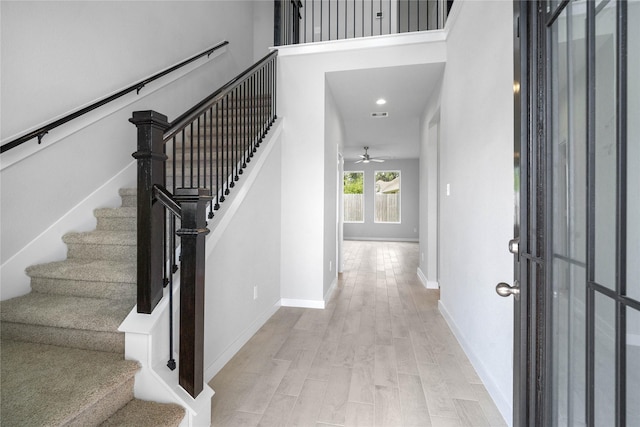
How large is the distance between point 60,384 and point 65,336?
410 millimetres

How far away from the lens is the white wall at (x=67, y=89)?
6.40 ft

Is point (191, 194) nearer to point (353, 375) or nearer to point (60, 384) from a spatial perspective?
point (60, 384)

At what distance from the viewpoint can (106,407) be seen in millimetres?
1276

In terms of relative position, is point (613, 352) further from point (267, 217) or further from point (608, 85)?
point (267, 217)

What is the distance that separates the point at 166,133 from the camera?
5.10ft

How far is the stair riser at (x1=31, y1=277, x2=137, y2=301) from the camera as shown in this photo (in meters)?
1.82

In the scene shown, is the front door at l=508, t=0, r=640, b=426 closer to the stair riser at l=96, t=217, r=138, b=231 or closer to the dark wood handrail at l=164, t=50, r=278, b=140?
the dark wood handrail at l=164, t=50, r=278, b=140

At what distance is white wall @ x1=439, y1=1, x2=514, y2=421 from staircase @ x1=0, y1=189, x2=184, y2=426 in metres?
1.77

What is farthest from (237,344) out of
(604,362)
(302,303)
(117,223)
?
(604,362)

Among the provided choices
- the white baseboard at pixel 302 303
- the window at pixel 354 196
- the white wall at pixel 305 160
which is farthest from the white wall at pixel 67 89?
the window at pixel 354 196

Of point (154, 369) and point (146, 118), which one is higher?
point (146, 118)

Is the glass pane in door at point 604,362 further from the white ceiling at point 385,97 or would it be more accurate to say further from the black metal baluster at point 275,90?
the black metal baluster at point 275,90

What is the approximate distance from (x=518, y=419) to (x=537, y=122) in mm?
1013

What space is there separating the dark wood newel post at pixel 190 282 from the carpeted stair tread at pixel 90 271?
2.11ft
